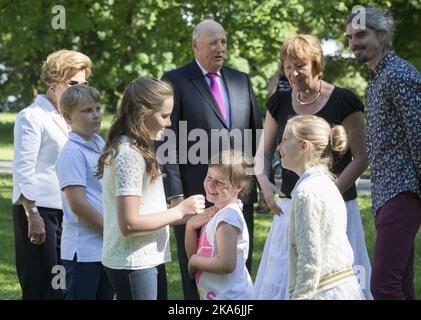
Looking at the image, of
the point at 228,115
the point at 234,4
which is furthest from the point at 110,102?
the point at 228,115

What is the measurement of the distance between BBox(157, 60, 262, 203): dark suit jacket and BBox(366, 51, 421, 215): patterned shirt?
4.13 ft

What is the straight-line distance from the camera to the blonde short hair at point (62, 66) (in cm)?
520

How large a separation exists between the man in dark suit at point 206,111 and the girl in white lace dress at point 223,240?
1392 millimetres

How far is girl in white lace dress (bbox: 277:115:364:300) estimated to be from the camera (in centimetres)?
377

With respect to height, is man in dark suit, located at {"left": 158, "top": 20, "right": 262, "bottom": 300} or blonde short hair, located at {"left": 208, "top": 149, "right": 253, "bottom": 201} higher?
man in dark suit, located at {"left": 158, "top": 20, "right": 262, "bottom": 300}

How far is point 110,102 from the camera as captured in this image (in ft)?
119

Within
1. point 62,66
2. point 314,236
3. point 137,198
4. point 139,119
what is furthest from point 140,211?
point 62,66

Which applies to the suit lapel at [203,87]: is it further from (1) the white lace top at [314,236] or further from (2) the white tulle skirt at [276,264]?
(1) the white lace top at [314,236]

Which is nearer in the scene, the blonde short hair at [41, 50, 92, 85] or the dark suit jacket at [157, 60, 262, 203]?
the blonde short hair at [41, 50, 92, 85]
